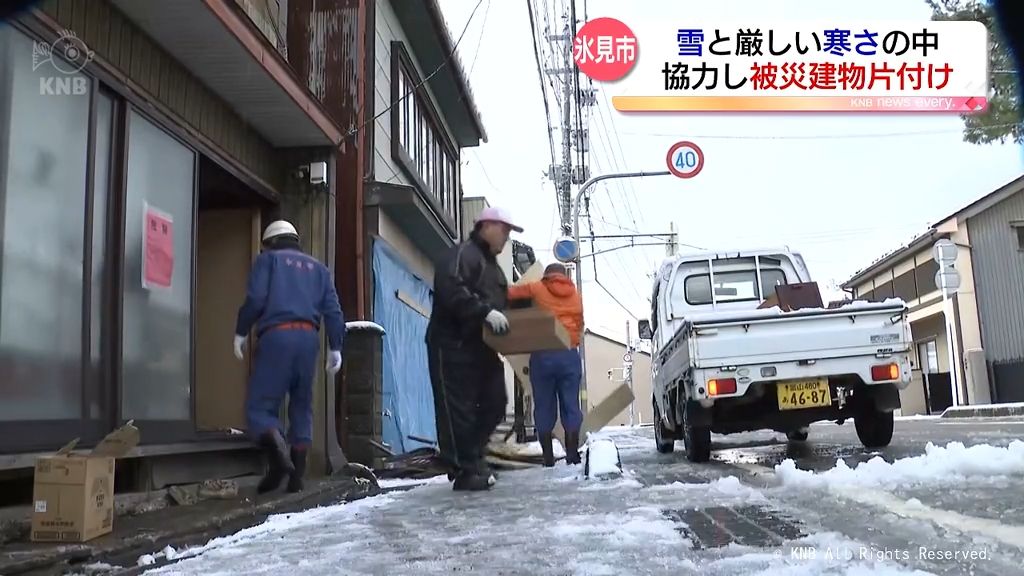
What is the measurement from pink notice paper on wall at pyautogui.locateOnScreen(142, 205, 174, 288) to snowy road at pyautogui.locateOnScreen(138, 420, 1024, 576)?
198 cm

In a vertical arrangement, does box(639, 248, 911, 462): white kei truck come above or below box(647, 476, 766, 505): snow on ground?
above

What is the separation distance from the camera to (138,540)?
3.71m

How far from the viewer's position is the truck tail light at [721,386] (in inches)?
272

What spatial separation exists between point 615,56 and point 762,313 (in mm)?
6297

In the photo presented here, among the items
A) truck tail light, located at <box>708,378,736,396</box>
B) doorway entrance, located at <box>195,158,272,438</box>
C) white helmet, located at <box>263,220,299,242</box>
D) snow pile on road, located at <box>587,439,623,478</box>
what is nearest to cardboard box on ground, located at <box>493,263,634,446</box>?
snow pile on road, located at <box>587,439,623,478</box>

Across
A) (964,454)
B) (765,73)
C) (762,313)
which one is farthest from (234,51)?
(765,73)

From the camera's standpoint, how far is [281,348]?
580 centimetres

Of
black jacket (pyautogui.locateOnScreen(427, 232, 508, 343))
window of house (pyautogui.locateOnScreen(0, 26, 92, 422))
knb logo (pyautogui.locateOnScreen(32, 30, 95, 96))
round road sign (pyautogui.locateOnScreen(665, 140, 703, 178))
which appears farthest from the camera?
round road sign (pyautogui.locateOnScreen(665, 140, 703, 178))

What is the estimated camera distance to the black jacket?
5.83 meters

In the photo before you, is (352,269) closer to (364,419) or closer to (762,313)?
(364,419)

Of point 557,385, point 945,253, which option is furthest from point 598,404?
point 945,253

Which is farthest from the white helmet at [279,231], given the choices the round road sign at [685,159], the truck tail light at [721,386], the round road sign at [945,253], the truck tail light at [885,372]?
the round road sign at [945,253]

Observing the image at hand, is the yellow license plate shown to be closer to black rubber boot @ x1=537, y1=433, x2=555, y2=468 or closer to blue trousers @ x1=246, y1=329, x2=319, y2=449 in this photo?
black rubber boot @ x1=537, y1=433, x2=555, y2=468

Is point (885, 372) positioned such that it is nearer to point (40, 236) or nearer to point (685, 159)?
point (40, 236)
